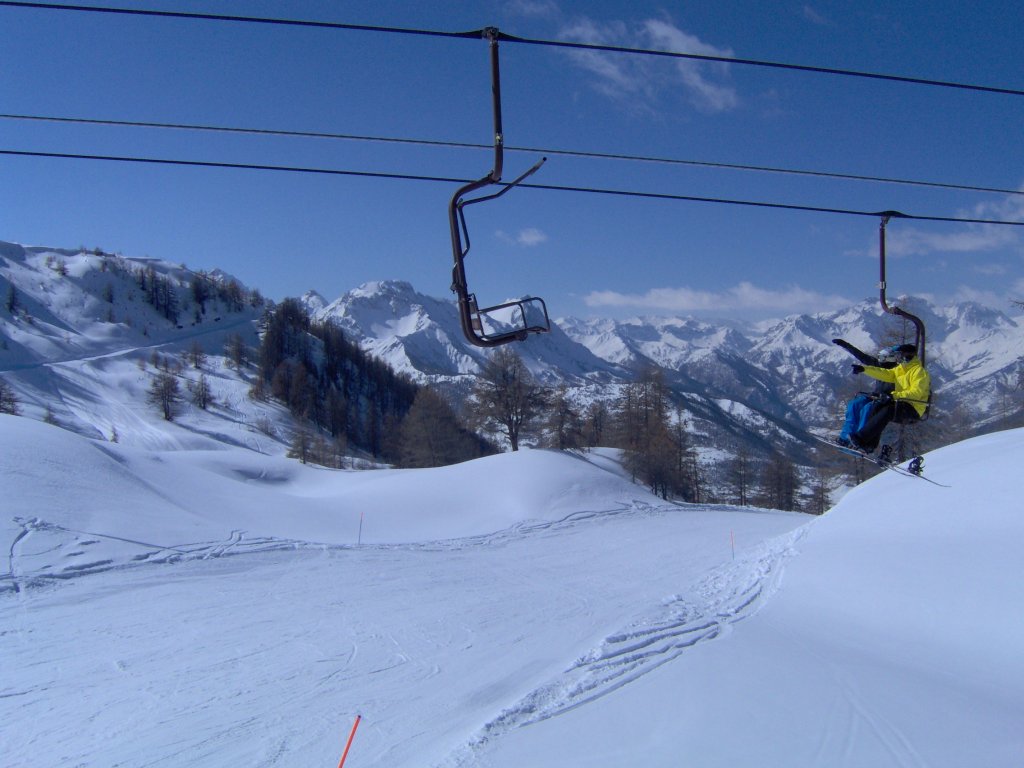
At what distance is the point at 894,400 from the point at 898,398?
0.18 metres

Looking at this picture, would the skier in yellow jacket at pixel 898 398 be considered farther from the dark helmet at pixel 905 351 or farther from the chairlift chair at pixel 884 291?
the chairlift chair at pixel 884 291

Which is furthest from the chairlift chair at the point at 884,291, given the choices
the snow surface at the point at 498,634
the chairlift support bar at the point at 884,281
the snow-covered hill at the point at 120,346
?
the snow-covered hill at the point at 120,346

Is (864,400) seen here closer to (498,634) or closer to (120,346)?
(498,634)

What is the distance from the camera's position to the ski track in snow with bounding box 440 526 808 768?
7.06 meters

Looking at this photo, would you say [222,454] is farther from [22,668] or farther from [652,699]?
[652,699]

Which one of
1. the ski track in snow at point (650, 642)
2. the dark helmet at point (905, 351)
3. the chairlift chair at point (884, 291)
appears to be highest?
the chairlift chair at point (884, 291)

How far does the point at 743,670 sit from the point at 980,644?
346cm

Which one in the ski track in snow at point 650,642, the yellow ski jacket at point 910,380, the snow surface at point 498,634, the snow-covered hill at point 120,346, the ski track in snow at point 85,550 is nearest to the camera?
the snow surface at point 498,634

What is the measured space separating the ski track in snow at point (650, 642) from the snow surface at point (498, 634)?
0.05 metres

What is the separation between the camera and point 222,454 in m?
30.1

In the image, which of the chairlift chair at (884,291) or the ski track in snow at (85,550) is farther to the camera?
the ski track in snow at (85,550)

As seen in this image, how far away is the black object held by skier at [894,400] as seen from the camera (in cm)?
810

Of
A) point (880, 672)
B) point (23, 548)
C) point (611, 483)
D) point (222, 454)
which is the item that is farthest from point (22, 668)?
point (222, 454)

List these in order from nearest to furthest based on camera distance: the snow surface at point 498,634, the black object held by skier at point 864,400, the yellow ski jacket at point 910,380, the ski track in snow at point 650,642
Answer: the snow surface at point 498,634 < the ski track in snow at point 650,642 < the yellow ski jacket at point 910,380 < the black object held by skier at point 864,400
